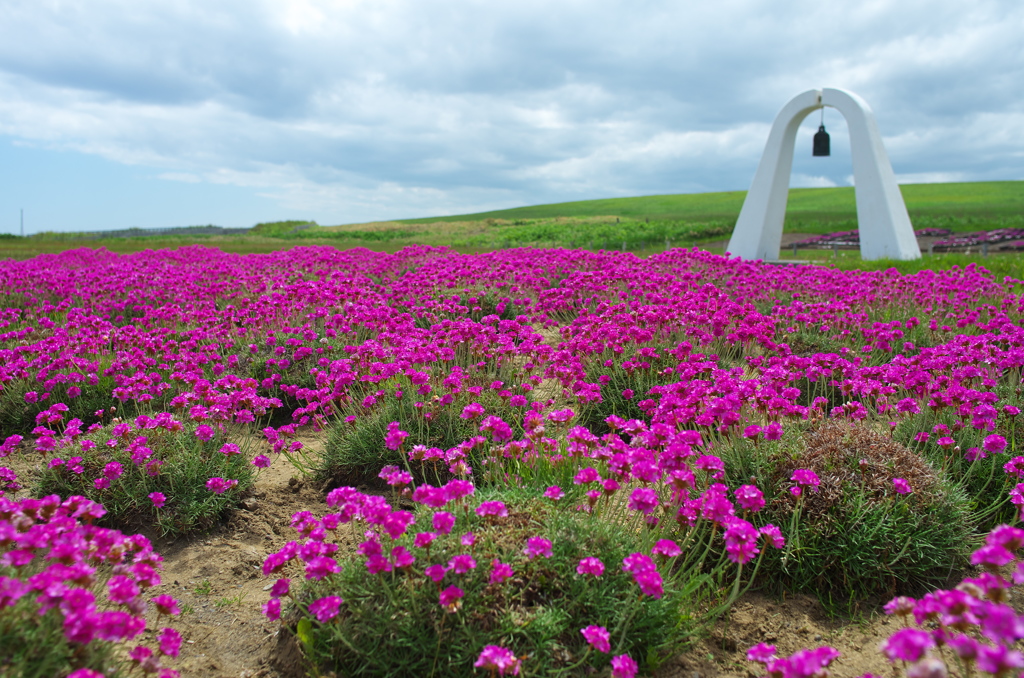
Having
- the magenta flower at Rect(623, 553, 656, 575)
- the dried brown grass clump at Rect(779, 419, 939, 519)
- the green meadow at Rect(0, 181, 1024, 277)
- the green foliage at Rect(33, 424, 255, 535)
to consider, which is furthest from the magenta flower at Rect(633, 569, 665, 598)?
the green meadow at Rect(0, 181, 1024, 277)

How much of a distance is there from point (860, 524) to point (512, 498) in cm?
196

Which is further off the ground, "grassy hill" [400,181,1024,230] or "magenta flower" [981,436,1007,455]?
"grassy hill" [400,181,1024,230]

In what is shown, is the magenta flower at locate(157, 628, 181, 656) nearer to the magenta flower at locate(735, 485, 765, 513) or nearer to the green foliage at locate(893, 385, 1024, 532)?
the magenta flower at locate(735, 485, 765, 513)

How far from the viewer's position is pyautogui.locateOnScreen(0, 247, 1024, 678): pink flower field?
234 cm

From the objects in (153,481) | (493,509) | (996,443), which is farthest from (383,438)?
(996,443)

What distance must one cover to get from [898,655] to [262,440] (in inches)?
203

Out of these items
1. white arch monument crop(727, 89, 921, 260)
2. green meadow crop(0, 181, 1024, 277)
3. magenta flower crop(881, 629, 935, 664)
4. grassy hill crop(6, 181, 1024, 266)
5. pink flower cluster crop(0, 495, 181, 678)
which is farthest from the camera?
grassy hill crop(6, 181, 1024, 266)

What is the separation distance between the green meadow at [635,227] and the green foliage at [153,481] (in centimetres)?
1528

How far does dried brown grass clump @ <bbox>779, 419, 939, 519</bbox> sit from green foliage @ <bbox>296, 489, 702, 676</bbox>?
1.15 m

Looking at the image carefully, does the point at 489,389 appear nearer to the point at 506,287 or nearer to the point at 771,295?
the point at 506,287

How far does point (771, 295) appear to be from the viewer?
31.0 feet

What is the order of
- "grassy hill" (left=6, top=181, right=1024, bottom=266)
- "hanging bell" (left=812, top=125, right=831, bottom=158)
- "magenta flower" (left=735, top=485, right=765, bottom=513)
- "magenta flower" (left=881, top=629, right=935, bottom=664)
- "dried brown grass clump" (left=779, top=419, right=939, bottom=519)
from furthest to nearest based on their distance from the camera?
1. "grassy hill" (left=6, top=181, right=1024, bottom=266)
2. "hanging bell" (left=812, top=125, right=831, bottom=158)
3. "dried brown grass clump" (left=779, top=419, right=939, bottom=519)
4. "magenta flower" (left=735, top=485, right=765, bottom=513)
5. "magenta flower" (left=881, top=629, right=935, bottom=664)

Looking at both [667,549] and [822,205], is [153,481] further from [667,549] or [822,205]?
[822,205]

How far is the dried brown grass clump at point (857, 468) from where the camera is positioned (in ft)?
11.2
